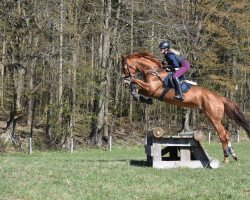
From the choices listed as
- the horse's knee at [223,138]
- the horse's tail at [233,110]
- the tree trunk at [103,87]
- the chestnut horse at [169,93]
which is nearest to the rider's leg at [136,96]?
the chestnut horse at [169,93]

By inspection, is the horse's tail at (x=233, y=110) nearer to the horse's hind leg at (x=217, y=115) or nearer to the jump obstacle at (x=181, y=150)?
the horse's hind leg at (x=217, y=115)

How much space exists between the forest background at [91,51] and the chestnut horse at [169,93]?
1456 cm

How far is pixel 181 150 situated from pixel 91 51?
74.9 ft

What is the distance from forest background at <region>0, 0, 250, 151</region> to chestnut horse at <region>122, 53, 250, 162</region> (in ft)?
47.8

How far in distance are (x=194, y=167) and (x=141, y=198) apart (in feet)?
15.0

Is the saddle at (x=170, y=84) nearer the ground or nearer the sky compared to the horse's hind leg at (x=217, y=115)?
nearer the sky

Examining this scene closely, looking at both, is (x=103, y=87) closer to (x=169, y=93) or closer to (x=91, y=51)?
(x=91, y=51)

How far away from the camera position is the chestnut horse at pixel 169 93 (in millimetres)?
13828

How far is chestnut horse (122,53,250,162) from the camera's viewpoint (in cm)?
1383

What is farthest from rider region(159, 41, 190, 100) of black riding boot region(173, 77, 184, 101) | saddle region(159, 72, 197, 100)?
saddle region(159, 72, 197, 100)

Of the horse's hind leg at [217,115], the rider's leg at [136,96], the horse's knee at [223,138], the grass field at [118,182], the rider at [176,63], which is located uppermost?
the rider at [176,63]

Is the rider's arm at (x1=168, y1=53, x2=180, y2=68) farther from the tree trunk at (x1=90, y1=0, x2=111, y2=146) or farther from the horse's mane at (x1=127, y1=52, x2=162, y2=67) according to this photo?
the tree trunk at (x1=90, y1=0, x2=111, y2=146)

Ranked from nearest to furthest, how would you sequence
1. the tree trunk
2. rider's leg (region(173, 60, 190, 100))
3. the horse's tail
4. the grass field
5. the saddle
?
the grass field < rider's leg (region(173, 60, 190, 100)) < the saddle < the horse's tail < the tree trunk

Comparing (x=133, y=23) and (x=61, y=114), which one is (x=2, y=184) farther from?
(x=133, y=23)
